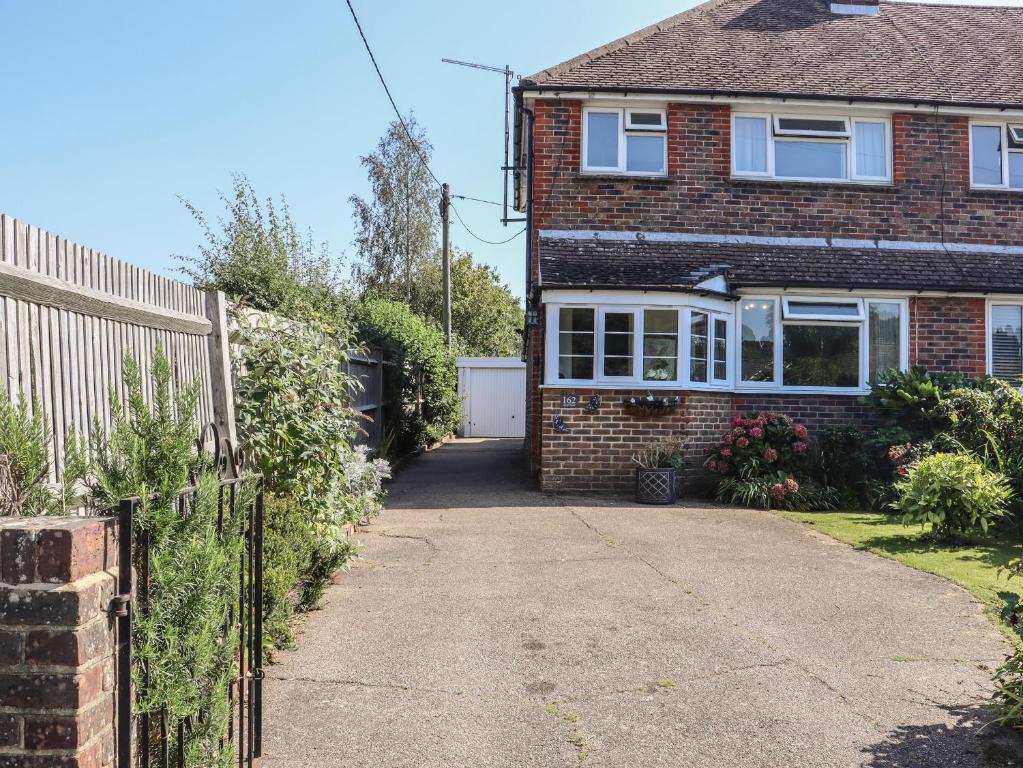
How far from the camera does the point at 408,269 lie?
1419 inches

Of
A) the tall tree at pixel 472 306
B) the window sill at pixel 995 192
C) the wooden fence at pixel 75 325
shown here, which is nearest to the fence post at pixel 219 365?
Result: the wooden fence at pixel 75 325

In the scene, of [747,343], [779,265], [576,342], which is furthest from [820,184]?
[576,342]

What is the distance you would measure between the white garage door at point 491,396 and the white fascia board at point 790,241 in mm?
12245

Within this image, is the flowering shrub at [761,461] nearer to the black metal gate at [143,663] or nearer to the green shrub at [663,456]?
the green shrub at [663,456]

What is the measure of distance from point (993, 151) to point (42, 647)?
48.9 ft

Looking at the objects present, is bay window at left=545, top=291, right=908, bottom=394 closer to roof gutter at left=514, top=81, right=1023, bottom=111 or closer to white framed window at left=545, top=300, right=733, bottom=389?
white framed window at left=545, top=300, right=733, bottom=389

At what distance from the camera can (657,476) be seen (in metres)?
10.8

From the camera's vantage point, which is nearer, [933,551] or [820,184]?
[933,551]

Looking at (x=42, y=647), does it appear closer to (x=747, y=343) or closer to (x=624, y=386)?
(x=624, y=386)

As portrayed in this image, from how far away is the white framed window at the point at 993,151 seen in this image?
43.8ft

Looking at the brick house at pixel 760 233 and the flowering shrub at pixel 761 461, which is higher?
the brick house at pixel 760 233

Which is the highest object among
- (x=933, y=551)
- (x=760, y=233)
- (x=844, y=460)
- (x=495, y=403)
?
(x=760, y=233)

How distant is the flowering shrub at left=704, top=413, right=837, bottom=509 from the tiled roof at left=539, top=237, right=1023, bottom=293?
208cm

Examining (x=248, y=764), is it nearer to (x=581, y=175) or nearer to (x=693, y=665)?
(x=693, y=665)
